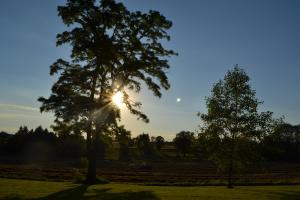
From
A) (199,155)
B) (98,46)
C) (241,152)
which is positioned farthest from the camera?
(199,155)

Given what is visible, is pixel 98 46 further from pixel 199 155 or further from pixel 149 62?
pixel 199 155

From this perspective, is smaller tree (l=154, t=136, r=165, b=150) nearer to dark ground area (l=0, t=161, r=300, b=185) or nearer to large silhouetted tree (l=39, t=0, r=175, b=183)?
dark ground area (l=0, t=161, r=300, b=185)

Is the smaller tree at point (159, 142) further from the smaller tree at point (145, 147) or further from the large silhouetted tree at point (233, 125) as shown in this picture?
the large silhouetted tree at point (233, 125)

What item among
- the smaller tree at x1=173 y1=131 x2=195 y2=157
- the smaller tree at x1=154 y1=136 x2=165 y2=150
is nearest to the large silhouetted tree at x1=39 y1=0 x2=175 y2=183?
the smaller tree at x1=173 y1=131 x2=195 y2=157

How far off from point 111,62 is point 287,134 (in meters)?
176

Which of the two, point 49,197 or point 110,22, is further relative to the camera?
point 110,22

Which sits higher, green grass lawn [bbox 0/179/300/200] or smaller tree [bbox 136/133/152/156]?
smaller tree [bbox 136/133/152/156]

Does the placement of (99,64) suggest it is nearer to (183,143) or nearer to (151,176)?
(151,176)

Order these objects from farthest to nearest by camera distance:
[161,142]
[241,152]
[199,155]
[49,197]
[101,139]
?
1. [161,142]
2. [199,155]
3. [101,139]
4. [241,152]
5. [49,197]

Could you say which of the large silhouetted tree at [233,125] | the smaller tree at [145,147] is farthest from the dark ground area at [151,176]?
the smaller tree at [145,147]

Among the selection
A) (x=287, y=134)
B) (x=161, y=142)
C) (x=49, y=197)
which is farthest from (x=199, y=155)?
(x=49, y=197)

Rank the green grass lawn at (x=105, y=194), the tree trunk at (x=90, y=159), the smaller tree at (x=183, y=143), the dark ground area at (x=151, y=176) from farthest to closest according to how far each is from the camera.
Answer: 1. the smaller tree at (x=183, y=143)
2. the dark ground area at (x=151, y=176)
3. the tree trunk at (x=90, y=159)
4. the green grass lawn at (x=105, y=194)

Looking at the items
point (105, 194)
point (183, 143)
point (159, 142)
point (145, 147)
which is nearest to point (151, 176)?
point (105, 194)

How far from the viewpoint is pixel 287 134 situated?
192125 mm
